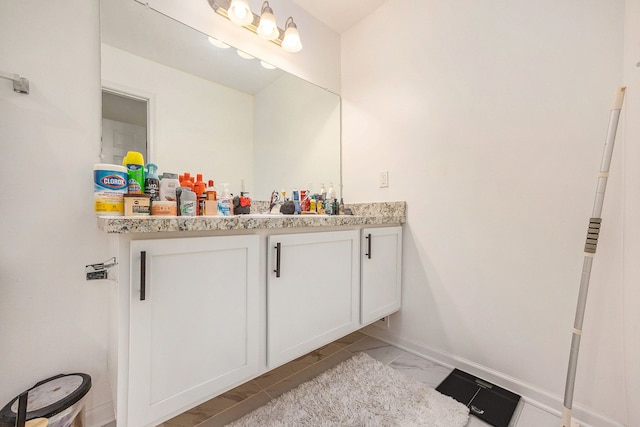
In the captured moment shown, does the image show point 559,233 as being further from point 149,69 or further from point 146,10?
point 146,10

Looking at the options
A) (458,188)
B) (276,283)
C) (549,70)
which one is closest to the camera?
(276,283)

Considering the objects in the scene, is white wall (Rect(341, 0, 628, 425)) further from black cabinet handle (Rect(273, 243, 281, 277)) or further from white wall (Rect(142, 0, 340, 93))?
black cabinet handle (Rect(273, 243, 281, 277))

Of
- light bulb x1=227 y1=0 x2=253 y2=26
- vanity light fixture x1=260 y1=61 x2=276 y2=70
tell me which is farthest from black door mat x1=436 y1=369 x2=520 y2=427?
light bulb x1=227 y1=0 x2=253 y2=26

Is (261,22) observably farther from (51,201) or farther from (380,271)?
(380,271)

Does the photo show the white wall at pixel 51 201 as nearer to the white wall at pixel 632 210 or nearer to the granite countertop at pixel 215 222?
the granite countertop at pixel 215 222

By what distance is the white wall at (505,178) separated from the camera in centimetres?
101

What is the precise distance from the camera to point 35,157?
3.07 ft

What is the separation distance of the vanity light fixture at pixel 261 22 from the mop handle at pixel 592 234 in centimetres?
153

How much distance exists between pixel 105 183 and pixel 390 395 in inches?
57.3

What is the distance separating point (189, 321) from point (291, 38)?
5.33 feet

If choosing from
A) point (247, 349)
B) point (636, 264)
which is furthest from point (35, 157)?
point (636, 264)

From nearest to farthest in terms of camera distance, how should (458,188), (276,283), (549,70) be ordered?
(276,283) < (549,70) < (458,188)

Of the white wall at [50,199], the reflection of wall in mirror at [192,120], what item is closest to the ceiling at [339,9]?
the reflection of wall in mirror at [192,120]

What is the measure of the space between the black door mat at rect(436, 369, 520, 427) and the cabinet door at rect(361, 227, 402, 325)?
0.44 metres
